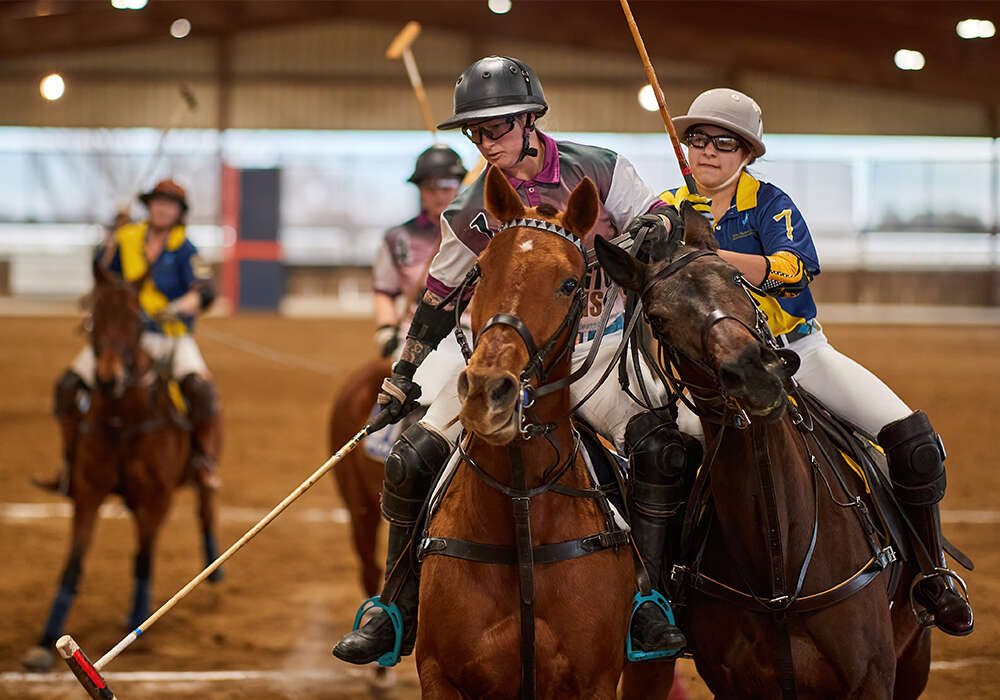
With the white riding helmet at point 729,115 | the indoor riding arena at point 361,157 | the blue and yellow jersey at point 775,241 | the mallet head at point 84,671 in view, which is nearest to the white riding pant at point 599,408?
the blue and yellow jersey at point 775,241

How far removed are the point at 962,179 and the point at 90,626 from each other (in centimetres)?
2652

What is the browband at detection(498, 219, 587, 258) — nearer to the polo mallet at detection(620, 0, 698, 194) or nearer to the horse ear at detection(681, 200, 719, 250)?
the horse ear at detection(681, 200, 719, 250)

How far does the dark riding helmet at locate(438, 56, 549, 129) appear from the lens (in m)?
3.27

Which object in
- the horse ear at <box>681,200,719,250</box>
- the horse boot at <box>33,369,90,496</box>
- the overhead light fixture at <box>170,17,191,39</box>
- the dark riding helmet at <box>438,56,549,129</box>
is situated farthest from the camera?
the overhead light fixture at <box>170,17,191,39</box>

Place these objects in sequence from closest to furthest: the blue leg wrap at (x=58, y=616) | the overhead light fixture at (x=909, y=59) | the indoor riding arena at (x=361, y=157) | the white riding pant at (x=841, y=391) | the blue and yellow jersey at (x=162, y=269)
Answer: the white riding pant at (x=841, y=391) < the blue leg wrap at (x=58, y=616) < the blue and yellow jersey at (x=162, y=269) < the indoor riding arena at (x=361, y=157) < the overhead light fixture at (x=909, y=59)

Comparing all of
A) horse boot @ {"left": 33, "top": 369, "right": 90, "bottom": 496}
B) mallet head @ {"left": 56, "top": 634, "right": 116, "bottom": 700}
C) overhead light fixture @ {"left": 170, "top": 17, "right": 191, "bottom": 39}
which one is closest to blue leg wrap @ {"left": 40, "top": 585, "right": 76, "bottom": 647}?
horse boot @ {"left": 33, "top": 369, "right": 90, "bottom": 496}

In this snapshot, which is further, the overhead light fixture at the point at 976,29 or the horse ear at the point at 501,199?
the overhead light fixture at the point at 976,29

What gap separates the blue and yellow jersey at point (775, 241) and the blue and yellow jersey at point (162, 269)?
435 cm

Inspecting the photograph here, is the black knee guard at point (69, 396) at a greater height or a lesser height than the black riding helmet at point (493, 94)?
lesser

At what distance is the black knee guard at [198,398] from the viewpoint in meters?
7.09

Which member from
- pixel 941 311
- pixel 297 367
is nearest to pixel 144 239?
pixel 297 367

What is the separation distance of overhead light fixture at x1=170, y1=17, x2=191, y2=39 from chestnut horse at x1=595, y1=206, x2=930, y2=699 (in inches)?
967

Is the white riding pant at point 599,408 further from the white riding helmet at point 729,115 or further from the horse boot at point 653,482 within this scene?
the white riding helmet at point 729,115

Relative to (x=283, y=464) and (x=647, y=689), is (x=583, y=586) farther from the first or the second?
(x=283, y=464)
